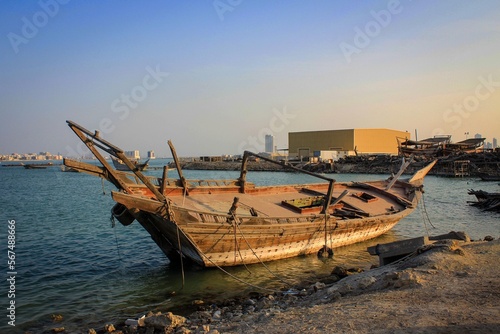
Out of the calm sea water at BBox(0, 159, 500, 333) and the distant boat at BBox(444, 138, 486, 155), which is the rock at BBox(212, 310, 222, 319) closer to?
the calm sea water at BBox(0, 159, 500, 333)

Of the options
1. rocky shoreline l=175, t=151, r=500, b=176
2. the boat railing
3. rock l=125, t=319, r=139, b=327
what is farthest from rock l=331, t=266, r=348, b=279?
rocky shoreline l=175, t=151, r=500, b=176

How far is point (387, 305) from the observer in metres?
6.61

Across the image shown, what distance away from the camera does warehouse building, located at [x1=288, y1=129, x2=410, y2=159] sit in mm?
83688

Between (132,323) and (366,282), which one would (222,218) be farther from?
(366,282)

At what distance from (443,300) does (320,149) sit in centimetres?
8120

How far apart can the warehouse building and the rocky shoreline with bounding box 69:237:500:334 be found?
241 ft

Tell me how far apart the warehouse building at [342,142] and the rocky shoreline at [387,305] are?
241 feet

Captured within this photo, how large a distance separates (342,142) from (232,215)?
76990 mm

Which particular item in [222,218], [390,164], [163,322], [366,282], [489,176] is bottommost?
[163,322]

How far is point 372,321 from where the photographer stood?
19.4 feet

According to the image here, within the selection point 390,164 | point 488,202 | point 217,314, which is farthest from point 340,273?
point 390,164

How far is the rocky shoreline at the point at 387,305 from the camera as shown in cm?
579

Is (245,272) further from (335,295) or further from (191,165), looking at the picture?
Answer: (191,165)

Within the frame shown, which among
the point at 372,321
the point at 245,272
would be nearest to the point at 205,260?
the point at 245,272
